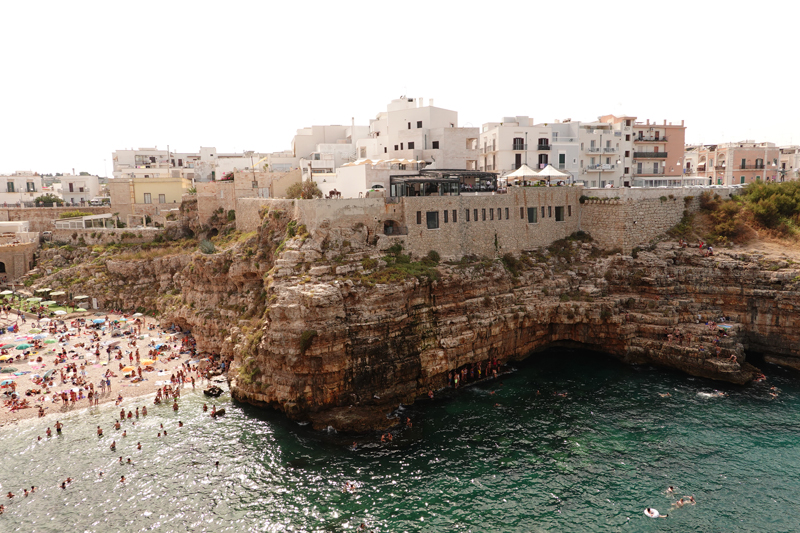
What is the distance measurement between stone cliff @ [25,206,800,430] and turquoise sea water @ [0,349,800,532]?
273 cm

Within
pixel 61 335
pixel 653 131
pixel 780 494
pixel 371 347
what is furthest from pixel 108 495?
pixel 653 131

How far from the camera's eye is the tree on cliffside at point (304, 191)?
49.6m

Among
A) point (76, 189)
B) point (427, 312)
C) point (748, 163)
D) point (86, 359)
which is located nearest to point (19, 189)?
point (76, 189)

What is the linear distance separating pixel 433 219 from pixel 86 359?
107 feet

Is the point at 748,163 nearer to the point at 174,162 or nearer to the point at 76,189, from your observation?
the point at 174,162

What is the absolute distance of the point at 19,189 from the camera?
88250mm

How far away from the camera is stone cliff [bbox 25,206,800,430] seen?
113 feet

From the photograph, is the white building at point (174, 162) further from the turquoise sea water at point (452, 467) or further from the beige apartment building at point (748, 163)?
the beige apartment building at point (748, 163)

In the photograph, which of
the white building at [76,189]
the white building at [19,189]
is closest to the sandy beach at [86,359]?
the white building at [19,189]

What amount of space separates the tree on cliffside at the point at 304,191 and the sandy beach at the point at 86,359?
17.2m

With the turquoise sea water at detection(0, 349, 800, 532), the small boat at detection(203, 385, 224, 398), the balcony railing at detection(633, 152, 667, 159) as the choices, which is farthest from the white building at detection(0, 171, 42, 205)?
the balcony railing at detection(633, 152, 667, 159)

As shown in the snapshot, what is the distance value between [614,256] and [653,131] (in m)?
26.9

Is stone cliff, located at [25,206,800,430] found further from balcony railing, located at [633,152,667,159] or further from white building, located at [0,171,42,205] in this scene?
white building, located at [0,171,42,205]

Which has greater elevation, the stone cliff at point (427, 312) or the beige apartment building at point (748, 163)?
the beige apartment building at point (748, 163)
